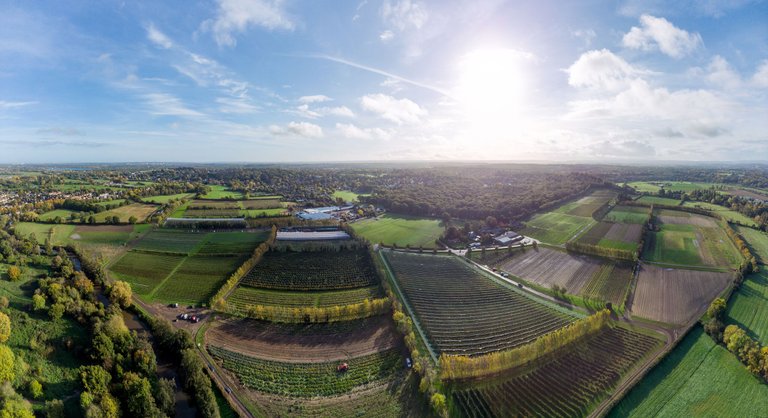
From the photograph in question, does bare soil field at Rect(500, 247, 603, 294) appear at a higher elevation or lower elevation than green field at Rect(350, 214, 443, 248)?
lower

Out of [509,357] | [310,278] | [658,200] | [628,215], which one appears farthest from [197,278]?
[658,200]

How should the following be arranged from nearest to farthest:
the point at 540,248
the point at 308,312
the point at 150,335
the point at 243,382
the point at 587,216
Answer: the point at 243,382
the point at 150,335
the point at 308,312
the point at 540,248
the point at 587,216

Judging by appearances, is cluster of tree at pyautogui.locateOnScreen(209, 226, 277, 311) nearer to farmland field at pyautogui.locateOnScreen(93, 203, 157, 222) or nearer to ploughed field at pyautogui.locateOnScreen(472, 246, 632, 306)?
farmland field at pyautogui.locateOnScreen(93, 203, 157, 222)

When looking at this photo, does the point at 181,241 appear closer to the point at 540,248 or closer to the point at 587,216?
the point at 540,248

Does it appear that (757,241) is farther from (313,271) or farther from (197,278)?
(197,278)

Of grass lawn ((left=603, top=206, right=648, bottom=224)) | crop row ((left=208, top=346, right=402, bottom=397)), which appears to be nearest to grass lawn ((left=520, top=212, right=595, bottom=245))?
grass lawn ((left=603, top=206, right=648, bottom=224))

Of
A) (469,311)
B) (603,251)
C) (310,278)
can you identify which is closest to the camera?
(469,311)

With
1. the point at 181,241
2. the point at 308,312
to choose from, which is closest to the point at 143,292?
the point at 181,241
